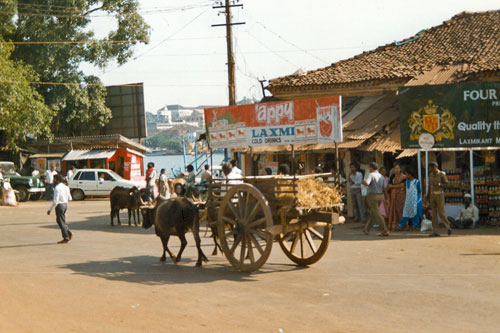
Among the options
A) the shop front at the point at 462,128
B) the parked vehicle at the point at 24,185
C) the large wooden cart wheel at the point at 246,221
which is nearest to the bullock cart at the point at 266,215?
the large wooden cart wheel at the point at 246,221

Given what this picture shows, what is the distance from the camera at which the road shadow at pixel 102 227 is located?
1836 cm

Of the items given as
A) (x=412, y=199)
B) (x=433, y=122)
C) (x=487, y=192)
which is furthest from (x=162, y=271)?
(x=487, y=192)

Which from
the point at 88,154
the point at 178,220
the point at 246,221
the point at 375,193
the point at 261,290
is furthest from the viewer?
the point at 88,154

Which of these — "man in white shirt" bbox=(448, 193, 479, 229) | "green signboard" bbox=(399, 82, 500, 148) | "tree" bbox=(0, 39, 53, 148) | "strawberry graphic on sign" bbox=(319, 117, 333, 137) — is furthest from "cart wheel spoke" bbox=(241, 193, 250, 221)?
"tree" bbox=(0, 39, 53, 148)

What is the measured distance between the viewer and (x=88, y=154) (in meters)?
40.1

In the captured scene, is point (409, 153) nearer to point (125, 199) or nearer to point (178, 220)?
point (178, 220)

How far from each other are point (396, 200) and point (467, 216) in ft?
6.16

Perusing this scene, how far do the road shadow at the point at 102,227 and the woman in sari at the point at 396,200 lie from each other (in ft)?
22.2

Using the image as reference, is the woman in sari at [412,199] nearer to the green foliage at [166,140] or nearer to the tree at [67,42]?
the tree at [67,42]

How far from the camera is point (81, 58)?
4006 cm

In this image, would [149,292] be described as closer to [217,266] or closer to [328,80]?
[217,266]

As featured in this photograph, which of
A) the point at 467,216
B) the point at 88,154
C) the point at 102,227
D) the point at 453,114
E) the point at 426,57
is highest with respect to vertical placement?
the point at 426,57

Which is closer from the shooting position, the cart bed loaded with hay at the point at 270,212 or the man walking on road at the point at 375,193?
the cart bed loaded with hay at the point at 270,212

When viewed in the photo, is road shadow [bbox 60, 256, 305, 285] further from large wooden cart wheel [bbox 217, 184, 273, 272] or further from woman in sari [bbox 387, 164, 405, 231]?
woman in sari [bbox 387, 164, 405, 231]
